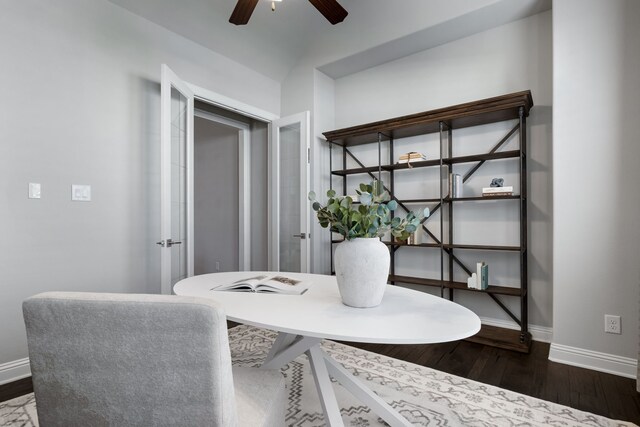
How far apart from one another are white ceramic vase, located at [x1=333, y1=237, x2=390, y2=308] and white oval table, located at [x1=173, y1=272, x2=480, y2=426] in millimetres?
43

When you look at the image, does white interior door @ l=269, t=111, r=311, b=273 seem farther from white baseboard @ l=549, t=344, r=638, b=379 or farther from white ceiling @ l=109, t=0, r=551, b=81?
white baseboard @ l=549, t=344, r=638, b=379

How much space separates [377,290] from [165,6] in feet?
9.77

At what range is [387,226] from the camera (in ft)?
4.15

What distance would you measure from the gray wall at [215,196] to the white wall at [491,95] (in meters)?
2.25

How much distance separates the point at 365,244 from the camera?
1223mm

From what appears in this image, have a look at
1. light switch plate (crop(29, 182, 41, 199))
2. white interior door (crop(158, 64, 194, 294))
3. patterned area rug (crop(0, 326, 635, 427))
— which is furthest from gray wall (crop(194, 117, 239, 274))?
patterned area rug (crop(0, 326, 635, 427))

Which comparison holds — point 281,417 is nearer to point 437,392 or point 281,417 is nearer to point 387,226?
point 387,226

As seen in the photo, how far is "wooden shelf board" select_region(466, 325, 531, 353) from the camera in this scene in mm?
2430

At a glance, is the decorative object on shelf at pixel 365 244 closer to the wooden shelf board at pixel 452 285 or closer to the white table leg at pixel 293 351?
the white table leg at pixel 293 351

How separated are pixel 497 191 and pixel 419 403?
1781 millimetres

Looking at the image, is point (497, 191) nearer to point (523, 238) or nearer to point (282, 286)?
point (523, 238)

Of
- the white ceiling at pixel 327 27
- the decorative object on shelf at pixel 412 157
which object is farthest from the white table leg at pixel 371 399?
the white ceiling at pixel 327 27

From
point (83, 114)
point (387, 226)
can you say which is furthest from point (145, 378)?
point (83, 114)

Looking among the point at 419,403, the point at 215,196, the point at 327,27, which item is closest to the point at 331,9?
the point at 327,27
